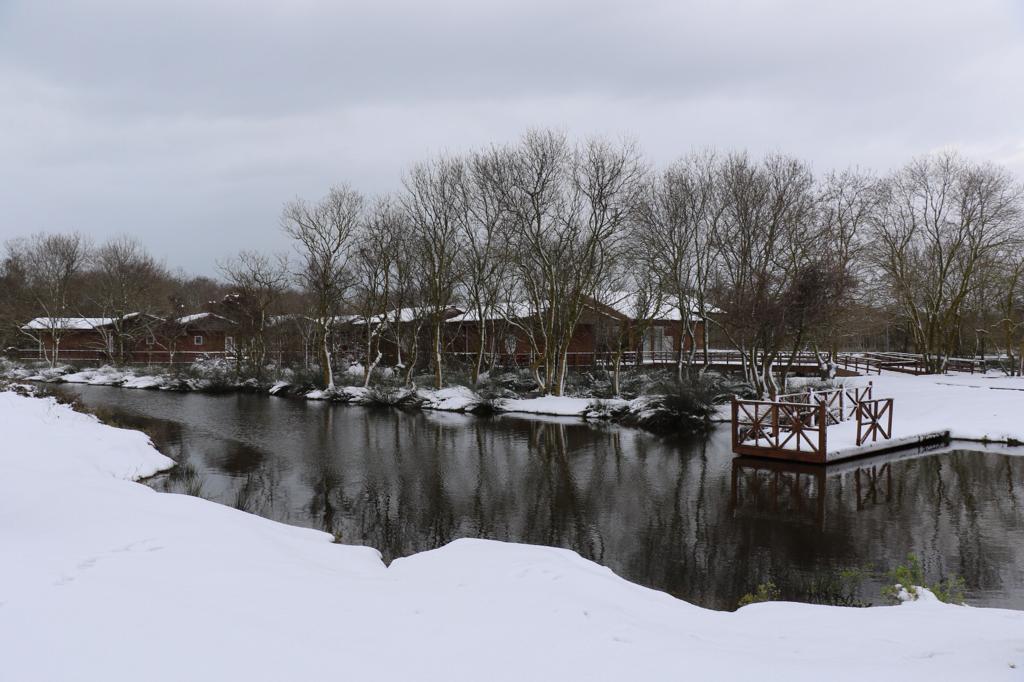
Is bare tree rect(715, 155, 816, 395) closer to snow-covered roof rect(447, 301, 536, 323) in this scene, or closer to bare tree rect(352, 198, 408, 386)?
snow-covered roof rect(447, 301, 536, 323)

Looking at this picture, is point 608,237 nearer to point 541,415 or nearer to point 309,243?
point 541,415

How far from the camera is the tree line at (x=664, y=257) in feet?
87.0

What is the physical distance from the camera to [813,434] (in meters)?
17.1

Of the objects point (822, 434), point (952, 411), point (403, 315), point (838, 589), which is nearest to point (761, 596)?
point (838, 589)

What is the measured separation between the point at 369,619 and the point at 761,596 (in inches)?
177

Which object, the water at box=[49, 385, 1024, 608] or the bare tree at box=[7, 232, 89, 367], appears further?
the bare tree at box=[7, 232, 89, 367]

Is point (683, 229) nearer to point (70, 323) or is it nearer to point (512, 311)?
point (512, 311)

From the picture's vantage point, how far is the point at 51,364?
156 feet

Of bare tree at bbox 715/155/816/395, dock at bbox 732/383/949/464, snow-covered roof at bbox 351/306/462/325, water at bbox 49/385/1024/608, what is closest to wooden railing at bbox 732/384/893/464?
dock at bbox 732/383/949/464

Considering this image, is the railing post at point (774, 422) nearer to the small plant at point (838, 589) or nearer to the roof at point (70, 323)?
the small plant at point (838, 589)

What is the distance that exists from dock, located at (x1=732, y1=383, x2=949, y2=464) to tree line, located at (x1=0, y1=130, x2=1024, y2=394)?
516cm

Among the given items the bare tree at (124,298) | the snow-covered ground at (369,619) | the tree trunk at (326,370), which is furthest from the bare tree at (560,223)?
the bare tree at (124,298)

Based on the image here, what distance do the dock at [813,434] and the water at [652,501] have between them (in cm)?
53

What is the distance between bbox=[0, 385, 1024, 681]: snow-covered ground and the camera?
4148 millimetres
